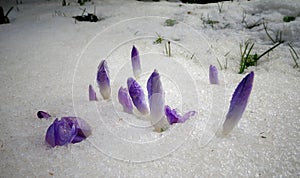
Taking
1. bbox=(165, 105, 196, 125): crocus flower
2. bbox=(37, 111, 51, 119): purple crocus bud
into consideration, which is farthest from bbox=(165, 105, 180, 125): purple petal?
bbox=(37, 111, 51, 119): purple crocus bud

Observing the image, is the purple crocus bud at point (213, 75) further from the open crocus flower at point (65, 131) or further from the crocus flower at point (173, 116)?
the open crocus flower at point (65, 131)

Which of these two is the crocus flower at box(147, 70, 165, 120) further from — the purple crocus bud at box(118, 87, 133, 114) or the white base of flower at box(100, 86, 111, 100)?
the white base of flower at box(100, 86, 111, 100)

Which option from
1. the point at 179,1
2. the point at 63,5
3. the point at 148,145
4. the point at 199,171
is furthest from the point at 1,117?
the point at 179,1

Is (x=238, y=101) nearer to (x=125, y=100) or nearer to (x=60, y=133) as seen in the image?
(x=125, y=100)

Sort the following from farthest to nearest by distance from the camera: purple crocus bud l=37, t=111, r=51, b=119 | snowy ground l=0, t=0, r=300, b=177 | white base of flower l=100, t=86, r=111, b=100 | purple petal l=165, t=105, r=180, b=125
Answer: white base of flower l=100, t=86, r=111, b=100 < purple crocus bud l=37, t=111, r=51, b=119 < purple petal l=165, t=105, r=180, b=125 < snowy ground l=0, t=0, r=300, b=177

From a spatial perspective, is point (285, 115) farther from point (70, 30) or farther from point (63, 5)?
point (63, 5)

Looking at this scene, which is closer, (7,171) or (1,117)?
(7,171)
